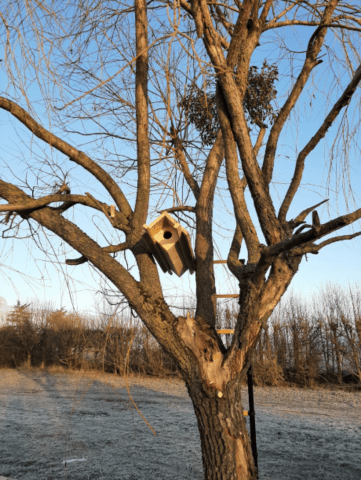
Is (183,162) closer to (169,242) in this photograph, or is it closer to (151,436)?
(169,242)

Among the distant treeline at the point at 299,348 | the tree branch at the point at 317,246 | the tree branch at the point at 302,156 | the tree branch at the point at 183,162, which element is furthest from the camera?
the distant treeline at the point at 299,348

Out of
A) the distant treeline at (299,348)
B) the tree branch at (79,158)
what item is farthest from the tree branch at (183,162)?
the distant treeline at (299,348)

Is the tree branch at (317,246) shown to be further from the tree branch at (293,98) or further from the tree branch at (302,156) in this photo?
the tree branch at (293,98)

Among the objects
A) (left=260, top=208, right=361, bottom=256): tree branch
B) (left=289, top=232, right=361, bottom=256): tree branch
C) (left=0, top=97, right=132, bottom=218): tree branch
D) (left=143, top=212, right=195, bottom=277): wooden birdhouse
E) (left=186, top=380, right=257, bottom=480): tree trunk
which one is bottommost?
(left=186, top=380, right=257, bottom=480): tree trunk

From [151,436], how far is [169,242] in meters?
4.19

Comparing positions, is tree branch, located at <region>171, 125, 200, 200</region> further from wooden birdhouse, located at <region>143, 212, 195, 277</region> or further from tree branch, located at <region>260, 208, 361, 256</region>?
tree branch, located at <region>260, 208, 361, 256</region>

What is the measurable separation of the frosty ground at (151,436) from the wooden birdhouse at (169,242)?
1.10m

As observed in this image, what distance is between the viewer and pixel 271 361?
38.5 feet

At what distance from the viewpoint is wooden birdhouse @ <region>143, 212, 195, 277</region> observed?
3.37 m

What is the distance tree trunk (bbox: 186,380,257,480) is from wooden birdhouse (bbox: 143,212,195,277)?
3.64 feet

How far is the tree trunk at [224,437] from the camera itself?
275cm

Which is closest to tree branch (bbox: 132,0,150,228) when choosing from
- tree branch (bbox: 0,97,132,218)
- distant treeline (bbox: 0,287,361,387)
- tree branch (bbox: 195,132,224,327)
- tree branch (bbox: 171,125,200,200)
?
tree branch (bbox: 0,97,132,218)

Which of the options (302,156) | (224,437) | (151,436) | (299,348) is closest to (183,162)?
(302,156)

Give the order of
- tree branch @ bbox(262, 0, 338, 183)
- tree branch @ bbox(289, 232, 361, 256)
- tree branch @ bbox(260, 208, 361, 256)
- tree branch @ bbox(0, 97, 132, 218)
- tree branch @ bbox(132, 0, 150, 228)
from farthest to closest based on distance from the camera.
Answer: tree branch @ bbox(262, 0, 338, 183) < tree branch @ bbox(132, 0, 150, 228) < tree branch @ bbox(0, 97, 132, 218) < tree branch @ bbox(289, 232, 361, 256) < tree branch @ bbox(260, 208, 361, 256)
